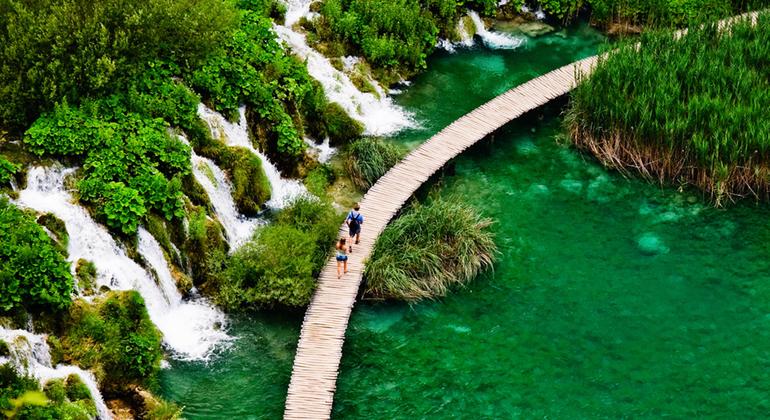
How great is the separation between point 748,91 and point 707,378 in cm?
911

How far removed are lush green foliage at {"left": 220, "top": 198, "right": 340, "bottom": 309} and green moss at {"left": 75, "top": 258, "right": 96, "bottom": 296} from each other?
8.99ft

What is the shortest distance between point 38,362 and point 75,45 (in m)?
7.17

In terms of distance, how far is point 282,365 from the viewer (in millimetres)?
17828

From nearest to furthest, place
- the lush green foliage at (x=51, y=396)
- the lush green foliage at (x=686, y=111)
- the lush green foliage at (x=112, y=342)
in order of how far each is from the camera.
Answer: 1. the lush green foliage at (x=51, y=396)
2. the lush green foliage at (x=112, y=342)
3. the lush green foliage at (x=686, y=111)

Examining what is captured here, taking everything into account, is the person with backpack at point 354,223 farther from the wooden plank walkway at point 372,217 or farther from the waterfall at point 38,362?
the waterfall at point 38,362

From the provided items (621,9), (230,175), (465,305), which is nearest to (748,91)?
(621,9)

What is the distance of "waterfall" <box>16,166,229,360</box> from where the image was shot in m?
17.5

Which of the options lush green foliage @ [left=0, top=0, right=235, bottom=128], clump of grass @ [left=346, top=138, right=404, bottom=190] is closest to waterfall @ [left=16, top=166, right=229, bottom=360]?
lush green foliage @ [left=0, top=0, right=235, bottom=128]

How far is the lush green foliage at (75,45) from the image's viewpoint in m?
18.4

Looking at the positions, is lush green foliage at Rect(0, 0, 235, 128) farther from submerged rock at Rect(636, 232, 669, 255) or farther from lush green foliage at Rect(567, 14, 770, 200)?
submerged rock at Rect(636, 232, 669, 255)

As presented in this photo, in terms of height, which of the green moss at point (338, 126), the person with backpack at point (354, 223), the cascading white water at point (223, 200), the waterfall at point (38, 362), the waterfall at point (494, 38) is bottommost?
the waterfall at point (38, 362)

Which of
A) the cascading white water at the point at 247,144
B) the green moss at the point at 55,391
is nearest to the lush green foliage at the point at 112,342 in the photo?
the green moss at the point at 55,391

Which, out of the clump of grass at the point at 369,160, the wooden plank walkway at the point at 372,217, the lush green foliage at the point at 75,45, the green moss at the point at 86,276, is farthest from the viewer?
the clump of grass at the point at 369,160

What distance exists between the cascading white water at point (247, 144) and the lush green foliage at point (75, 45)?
6.62 ft
